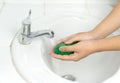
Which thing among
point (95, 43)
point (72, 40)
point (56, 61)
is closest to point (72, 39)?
point (72, 40)

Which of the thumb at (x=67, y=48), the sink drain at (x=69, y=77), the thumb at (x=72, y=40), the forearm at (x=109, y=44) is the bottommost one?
the sink drain at (x=69, y=77)

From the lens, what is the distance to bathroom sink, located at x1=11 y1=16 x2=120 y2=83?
70 cm

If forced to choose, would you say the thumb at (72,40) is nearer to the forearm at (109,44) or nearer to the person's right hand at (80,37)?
the person's right hand at (80,37)

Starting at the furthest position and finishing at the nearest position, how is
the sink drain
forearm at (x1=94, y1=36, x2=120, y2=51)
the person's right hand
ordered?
the sink drain
the person's right hand
forearm at (x1=94, y1=36, x2=120, y2=51)

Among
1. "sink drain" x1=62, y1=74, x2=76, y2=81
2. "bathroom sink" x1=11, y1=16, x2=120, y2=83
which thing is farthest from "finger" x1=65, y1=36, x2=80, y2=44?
"sink drain" x1=62, y1=74, x2=76, y2=81

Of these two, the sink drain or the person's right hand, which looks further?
the sink drain

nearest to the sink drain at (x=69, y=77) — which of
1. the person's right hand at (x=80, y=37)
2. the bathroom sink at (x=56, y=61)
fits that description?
the bathroom sink at (x=56, y=61)

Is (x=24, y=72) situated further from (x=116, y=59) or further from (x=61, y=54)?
(x=116, y=59)

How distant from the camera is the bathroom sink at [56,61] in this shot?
27.7 inches

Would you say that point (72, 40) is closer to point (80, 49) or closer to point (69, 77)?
point (80, 49)

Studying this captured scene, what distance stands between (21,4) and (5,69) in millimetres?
462

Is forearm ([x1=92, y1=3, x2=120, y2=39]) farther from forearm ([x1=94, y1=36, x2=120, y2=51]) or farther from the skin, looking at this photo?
forearm ([x1=94, y1=36, x2=120, y2=51])

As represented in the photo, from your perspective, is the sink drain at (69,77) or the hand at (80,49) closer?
the hand at (80,49)

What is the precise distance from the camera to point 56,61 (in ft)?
3.38
